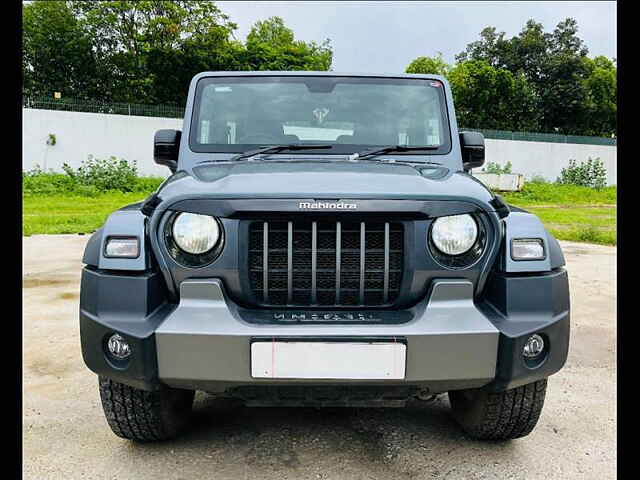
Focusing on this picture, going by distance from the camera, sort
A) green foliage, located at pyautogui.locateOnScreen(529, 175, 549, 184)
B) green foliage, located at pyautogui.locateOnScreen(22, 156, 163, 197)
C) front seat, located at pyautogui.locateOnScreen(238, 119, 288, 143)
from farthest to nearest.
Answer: green foliage, located at pyautogui.locateOnScreen(529, 175, 549, 184)
green foliage, located at pyautogui.locateOnScreen(22, 156, 163, 197)
front seat, located at pyautogui.locateOnScreen(238, 119, 288, 143)

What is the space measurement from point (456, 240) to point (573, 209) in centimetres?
1912

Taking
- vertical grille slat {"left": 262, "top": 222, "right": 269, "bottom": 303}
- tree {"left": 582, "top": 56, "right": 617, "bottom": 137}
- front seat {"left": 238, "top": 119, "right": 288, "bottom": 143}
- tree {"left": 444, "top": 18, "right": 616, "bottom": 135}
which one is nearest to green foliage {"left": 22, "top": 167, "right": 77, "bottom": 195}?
front seat {"left": 238, "top": 119, "right": 288, "bottom": 143}

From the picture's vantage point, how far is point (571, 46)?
53156mm

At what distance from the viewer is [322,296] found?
8.06 ft

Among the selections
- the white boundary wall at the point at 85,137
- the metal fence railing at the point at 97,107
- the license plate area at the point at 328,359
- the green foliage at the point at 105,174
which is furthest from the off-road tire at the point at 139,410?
the metal fence railing at the point at 97,107

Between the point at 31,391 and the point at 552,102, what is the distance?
51.3 m

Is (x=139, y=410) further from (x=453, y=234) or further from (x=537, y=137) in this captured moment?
(x=537, y=137)

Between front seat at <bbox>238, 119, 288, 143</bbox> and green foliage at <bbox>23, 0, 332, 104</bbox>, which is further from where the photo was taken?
green foliage at <bbox>23, 0, 332, 104</bbox>

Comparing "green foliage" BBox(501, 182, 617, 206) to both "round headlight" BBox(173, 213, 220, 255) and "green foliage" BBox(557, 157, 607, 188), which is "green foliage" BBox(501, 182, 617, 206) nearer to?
"green foliage" BBox(557, 157, 607, 188)

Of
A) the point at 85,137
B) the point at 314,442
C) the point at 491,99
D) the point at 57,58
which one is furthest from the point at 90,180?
the point at 491,99

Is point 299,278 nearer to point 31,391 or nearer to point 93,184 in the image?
point 31,391

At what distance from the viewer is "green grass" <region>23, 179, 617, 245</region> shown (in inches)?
450

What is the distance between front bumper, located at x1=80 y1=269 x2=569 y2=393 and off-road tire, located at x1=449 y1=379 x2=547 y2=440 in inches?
10.9
